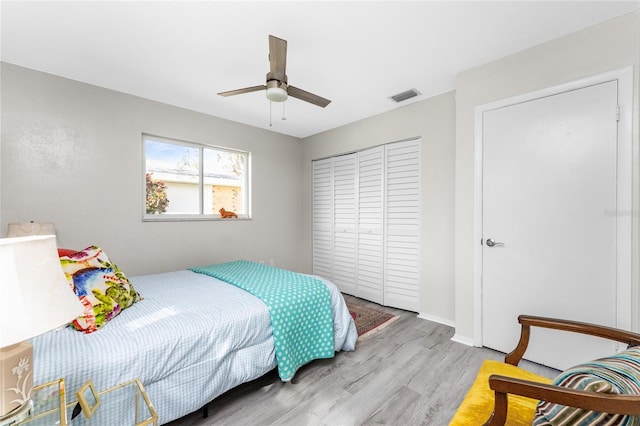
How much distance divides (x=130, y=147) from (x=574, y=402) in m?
3.74

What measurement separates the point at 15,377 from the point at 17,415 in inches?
4.4

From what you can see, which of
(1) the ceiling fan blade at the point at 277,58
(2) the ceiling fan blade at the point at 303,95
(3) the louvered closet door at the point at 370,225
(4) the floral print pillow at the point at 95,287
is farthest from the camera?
(3) the louvered closet door at the point at 370,225

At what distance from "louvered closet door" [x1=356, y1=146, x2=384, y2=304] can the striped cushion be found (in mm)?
2642

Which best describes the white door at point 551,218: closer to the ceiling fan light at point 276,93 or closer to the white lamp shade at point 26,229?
the ceiling fan light at point 276,93

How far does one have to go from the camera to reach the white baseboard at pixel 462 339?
2.39 metres

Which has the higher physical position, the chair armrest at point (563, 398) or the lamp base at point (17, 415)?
the chair armrest at point (563, 398)

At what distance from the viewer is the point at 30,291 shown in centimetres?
71

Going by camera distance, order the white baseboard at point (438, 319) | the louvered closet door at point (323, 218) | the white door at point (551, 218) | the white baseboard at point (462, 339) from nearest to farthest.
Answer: the white door at point (551, 218) < the white baseboard at point (462, 339) < the white baseboard at point (438, 319) < the louvered closet door at point (323, 218)

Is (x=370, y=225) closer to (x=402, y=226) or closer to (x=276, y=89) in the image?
(x=402, y=226)

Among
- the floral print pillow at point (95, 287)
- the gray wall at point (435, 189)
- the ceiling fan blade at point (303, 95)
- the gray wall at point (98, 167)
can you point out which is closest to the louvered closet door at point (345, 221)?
the gray wall at point (435, 189)

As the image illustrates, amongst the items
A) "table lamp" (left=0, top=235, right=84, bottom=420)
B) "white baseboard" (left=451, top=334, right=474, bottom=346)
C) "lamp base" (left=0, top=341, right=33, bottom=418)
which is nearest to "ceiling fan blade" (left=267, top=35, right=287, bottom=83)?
"table lamp" (left=0, top=235, right=84, bottom=420)

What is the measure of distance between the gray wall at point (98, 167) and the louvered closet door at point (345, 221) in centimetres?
133

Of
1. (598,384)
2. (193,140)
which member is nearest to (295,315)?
(598,384)

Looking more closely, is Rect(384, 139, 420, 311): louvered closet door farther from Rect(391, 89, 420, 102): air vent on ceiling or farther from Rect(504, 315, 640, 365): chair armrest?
Rect(504, 315, 640, 365): chair armrest
